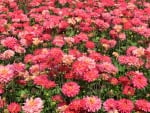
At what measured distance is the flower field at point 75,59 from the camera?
501 cm

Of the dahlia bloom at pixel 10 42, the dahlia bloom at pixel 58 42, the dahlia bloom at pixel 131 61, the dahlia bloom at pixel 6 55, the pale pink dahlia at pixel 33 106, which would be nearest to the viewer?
the pale pink dahlia at pixel 33 106

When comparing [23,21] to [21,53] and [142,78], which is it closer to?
[21,53]

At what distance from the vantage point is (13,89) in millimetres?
5391

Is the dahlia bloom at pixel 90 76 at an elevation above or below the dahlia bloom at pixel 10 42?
below

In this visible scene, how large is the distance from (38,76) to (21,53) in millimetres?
1016

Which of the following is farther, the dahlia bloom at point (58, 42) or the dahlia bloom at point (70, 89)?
the dahlia bloom at point (58, 42)

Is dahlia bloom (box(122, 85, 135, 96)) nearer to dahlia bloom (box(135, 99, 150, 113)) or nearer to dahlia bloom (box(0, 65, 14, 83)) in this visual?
dahlia bloom (box(135, 99, 150, 113))

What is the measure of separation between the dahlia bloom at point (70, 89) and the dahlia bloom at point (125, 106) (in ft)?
1.65

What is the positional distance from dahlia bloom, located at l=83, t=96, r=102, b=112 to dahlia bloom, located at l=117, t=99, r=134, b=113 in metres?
0.21

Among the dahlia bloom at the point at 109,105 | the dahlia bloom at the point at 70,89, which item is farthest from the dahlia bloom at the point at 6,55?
the dahlia bloom at the point at 109,105

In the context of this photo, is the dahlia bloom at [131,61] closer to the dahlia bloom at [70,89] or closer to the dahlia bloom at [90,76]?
the dahlia bloom at [90,76]

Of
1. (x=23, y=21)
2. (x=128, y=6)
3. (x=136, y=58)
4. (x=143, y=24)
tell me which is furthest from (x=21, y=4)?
(x=136, y=58)

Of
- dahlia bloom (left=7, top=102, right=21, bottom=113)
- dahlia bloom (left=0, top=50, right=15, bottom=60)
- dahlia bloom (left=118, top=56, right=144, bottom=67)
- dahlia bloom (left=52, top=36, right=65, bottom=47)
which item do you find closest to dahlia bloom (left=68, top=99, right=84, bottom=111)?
dahlia bloom (left=7, top=102, right=21, bottom=113)

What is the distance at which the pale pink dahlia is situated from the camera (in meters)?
4.69
